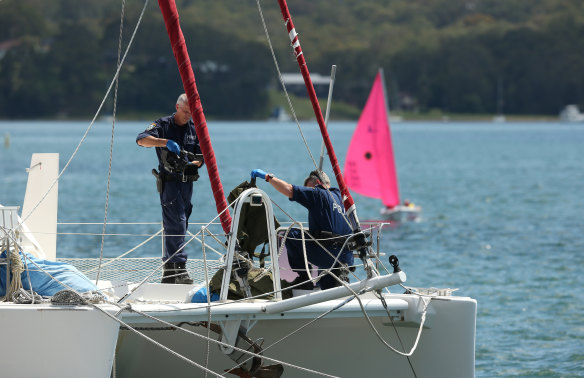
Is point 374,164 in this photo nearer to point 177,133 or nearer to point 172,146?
point 177,133

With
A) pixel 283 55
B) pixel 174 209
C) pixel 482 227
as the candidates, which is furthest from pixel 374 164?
pixel 283 55

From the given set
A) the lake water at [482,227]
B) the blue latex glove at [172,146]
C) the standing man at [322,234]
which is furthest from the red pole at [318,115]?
the lake water at [482,227]

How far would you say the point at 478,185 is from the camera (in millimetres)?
45875

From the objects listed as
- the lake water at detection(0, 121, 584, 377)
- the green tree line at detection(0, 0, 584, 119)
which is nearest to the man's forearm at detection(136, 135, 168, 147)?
the lake water at detection(0, 121, 584, 377)

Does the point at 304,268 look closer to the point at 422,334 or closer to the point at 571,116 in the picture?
the point at 422,334

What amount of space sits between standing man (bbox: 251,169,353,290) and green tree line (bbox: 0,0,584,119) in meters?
116

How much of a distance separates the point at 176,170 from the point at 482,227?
19095 mm

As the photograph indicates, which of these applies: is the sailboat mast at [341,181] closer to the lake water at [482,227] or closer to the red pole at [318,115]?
the red pole at [318,115]

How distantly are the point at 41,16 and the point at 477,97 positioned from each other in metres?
63.8

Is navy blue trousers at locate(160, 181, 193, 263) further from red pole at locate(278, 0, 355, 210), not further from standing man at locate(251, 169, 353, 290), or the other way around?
red pole at locate(278, 0, 355, 210)

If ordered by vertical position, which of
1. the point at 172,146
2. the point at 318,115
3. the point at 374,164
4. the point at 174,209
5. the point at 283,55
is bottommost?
the point at 374,164

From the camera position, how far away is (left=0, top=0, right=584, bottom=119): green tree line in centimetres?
13900

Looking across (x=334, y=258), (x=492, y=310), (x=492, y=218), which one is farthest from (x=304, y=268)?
(x=492, y=218)

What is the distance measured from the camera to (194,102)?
858cm
